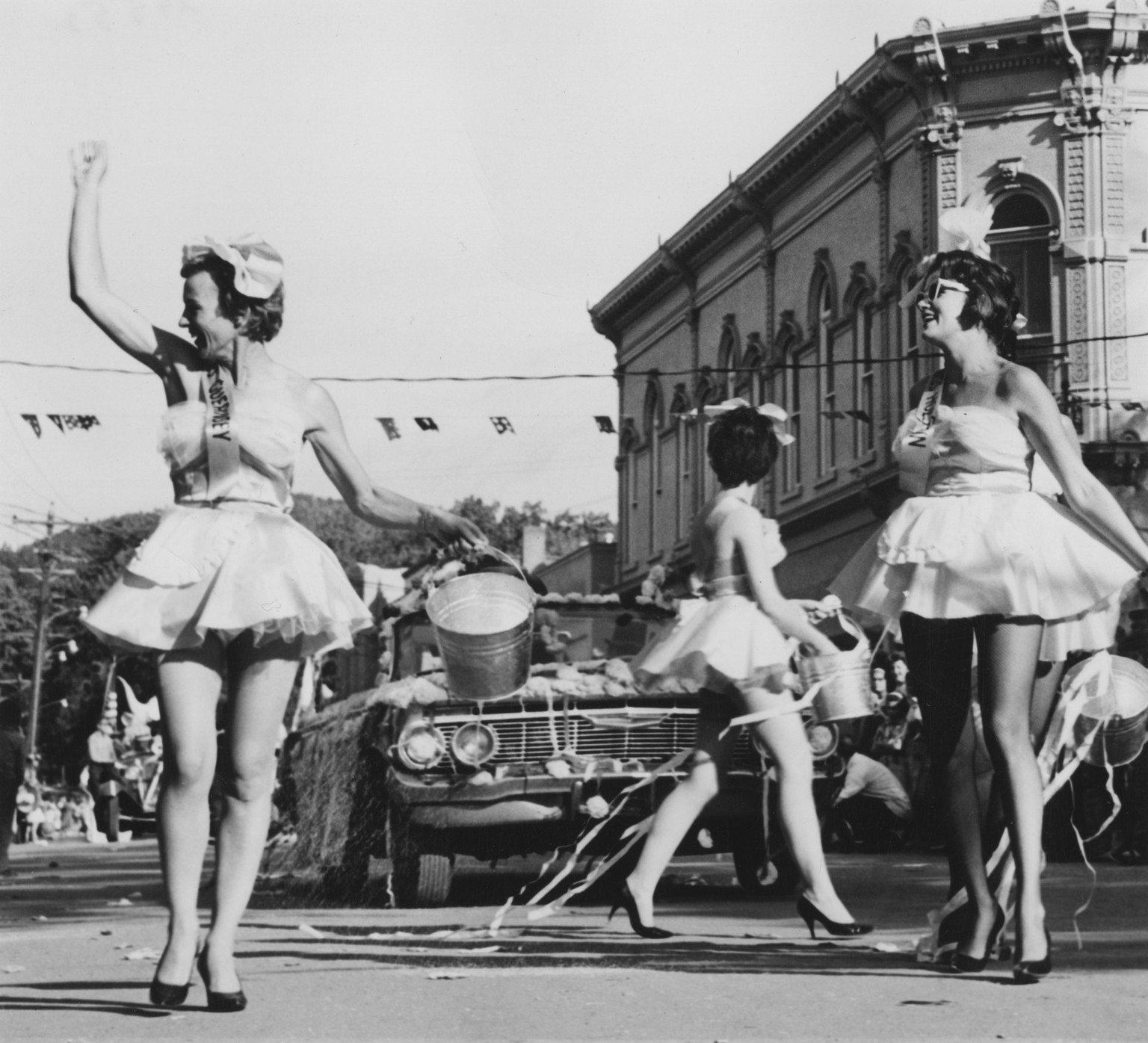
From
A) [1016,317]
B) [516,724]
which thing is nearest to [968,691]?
[1016,317]

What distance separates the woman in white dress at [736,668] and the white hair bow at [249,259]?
7.92 feet

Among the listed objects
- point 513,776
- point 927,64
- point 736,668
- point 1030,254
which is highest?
point 927,64

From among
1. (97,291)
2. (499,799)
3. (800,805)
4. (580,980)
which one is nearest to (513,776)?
(499,799)

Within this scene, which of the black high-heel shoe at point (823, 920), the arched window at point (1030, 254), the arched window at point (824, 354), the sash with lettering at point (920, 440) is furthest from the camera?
the arched window at point (824, 354)

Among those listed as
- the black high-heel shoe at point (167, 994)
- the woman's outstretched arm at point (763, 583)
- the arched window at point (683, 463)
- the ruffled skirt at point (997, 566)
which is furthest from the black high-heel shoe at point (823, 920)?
the arched window at point (683, 463)

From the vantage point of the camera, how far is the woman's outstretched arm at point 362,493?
5652mm

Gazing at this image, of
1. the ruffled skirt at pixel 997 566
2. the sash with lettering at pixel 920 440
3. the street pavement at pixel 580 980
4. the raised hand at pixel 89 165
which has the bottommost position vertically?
the street pavement at pixel 580 980

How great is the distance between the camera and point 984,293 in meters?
6.37

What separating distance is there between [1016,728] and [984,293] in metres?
1.33

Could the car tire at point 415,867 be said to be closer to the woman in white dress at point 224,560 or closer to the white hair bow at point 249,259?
the woman in white dress at point 224,560

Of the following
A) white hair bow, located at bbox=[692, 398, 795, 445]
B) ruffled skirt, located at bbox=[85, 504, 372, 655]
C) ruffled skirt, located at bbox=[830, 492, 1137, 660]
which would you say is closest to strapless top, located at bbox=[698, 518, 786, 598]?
white hair bow, located at bbox=[692, 398, 795, 445]

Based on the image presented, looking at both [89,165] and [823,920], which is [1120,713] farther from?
[89,165]

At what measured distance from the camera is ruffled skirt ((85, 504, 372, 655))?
5.28 metres

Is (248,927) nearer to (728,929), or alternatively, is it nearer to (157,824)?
(728,929)
